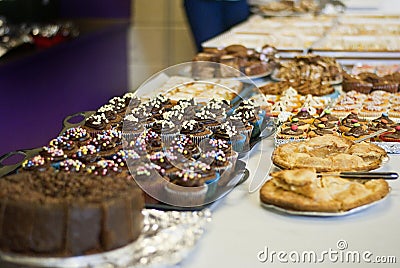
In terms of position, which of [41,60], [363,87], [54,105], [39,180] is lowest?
[54,105]

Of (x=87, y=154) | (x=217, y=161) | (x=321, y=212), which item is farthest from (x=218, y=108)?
(x=321, y=212)

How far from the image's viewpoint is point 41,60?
4406 mm

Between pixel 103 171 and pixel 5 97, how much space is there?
2.56m

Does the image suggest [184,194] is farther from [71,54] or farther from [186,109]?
[71,54]

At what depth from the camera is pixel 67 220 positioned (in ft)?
4.17

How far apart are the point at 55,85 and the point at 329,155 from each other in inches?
121

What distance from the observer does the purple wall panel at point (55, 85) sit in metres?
4.01

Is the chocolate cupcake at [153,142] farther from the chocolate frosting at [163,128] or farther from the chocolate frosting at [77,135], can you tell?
the chocolate frosting at [77,135]

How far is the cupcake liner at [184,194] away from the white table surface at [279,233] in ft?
0.24

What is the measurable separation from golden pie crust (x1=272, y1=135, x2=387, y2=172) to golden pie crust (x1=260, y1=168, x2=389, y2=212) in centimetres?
14

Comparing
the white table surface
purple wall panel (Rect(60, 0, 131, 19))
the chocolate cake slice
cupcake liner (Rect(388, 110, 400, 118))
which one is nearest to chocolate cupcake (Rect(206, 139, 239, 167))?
the white table surface

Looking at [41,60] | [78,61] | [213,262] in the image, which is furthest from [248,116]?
[78,61]

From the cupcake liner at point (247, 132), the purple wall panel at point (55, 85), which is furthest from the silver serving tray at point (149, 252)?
the purple wall panel at point (55, 85)

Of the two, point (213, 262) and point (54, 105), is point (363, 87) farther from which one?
point (54, 105)
